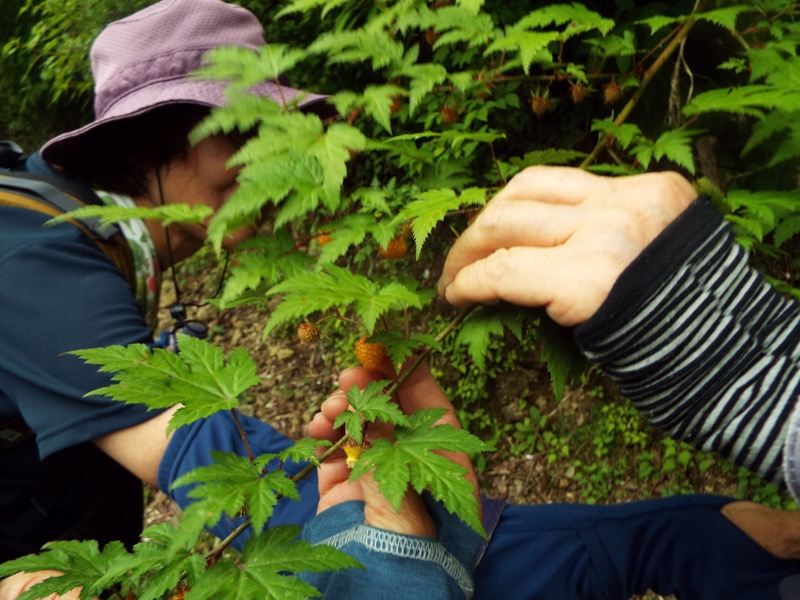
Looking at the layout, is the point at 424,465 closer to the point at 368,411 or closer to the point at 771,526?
the point at 368,411

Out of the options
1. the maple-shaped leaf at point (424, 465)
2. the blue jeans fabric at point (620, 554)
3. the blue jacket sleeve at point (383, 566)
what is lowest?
the blue jeans fabric at point (620, 554)

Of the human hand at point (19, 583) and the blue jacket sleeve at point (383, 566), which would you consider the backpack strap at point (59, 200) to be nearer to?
the human hand at point (19, 583)

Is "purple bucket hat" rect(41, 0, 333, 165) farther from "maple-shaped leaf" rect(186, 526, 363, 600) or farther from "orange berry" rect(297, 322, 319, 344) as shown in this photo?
"maple-shaped leaf" rect(186, 526, 363, 600)

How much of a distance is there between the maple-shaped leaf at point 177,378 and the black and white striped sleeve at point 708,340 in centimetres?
60

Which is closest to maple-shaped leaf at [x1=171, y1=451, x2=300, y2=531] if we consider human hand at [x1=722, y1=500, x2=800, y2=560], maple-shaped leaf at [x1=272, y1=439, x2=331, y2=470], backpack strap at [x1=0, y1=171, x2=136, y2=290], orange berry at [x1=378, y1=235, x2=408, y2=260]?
maple-shaped leaf at [x1=272, y1=439, x2=331, y2=470]

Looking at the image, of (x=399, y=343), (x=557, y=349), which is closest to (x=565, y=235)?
(x=557, y=349)

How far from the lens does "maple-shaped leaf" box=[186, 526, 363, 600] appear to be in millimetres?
830

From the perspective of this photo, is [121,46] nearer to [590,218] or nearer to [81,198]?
[81,198]

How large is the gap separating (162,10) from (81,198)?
0.67 metres

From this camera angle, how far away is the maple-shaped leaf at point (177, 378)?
914 millimetres

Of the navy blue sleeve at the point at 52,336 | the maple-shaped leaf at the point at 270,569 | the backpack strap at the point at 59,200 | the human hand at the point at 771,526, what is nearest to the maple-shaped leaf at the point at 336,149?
the maple-shaped leaf at the point at 270,569

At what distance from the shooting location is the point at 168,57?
174cm

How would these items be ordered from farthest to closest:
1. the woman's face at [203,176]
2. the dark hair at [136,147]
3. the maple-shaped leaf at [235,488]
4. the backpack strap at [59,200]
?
the woman's face at [203,176], the dark hair at [136,147], the backpack strap at [59,200], the maple-shaped leaf at [235,488]

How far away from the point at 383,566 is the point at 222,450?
74 cm
